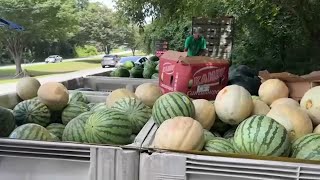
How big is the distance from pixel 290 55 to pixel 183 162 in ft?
40.4

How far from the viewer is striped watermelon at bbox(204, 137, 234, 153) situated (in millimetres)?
2660

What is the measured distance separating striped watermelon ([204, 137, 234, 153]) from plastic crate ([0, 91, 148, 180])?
0.49 metres

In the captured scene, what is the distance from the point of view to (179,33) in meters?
23.5

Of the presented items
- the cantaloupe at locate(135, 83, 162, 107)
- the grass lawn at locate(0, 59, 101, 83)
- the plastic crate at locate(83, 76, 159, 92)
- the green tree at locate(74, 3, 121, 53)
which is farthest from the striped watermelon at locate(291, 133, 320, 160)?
the green tree at locate(74, 3, 121, 53)

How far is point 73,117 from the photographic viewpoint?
150 inches

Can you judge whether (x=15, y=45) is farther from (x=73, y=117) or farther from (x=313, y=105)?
(x=313, y=105)

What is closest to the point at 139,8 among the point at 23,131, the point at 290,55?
the point at 290,55

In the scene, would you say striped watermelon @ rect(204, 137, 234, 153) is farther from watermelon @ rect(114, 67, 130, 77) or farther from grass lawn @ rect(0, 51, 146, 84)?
grass lawn @ rect(0, 51, 146, 84)

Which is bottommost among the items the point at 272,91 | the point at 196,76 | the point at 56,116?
the point at 56,116

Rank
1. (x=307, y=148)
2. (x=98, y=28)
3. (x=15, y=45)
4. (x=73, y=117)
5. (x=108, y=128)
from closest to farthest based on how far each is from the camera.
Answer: (x=307, y=148) < (x=108, y=128) < (x=73, y=117) < (x=15, y=45) < (x=98, y=28)

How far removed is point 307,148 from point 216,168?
2.42 feet

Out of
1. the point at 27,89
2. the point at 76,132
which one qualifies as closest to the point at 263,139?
the point at 76,132

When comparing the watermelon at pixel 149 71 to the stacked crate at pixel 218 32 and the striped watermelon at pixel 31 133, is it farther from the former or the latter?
the striped watermelon at pixel 31 133

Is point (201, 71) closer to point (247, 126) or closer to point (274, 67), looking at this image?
point (247, 126)
